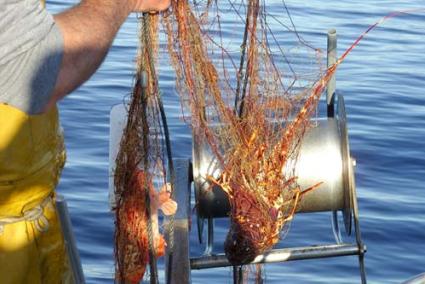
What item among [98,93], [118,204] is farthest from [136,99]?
[98,93]

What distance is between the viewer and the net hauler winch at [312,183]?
4516mm

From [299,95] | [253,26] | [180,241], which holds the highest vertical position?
[253,26]

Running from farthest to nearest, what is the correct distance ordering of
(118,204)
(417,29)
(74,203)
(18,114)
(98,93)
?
(417,29)
(98,93)
(74,203)
(118,204)
(18,114)

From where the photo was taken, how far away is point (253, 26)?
4004 millimetres

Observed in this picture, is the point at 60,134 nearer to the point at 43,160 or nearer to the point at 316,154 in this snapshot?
the point at 43,160

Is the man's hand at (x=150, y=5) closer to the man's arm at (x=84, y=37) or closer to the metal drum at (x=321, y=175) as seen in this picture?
the man's arm at (x=84, y=37)

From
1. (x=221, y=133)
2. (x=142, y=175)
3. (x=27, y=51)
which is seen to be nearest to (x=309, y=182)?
(x=221, y=133)

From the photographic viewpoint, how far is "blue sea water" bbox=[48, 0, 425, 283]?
716 centimetres

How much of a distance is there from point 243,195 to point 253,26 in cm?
62

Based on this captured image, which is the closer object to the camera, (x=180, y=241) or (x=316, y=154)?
(x=180, y=241)

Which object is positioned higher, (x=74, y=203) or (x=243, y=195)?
(x=243, y=195)

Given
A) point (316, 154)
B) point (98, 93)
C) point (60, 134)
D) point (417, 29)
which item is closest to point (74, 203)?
point (98, 93)

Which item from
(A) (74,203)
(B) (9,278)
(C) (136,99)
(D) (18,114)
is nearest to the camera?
(D) (18,114)

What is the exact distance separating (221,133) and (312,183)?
0.58 meters
